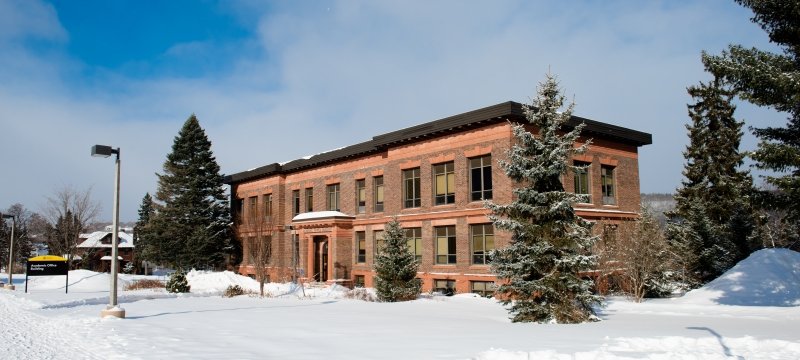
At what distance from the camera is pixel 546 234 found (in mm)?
17203

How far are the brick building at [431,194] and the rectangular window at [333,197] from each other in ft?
0.25

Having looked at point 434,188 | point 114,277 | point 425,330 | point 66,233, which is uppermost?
point 434,188

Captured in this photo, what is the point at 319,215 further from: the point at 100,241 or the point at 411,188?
the point at 100,241

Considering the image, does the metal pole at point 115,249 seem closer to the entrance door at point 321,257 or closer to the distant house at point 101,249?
the entrance door at point 321,257

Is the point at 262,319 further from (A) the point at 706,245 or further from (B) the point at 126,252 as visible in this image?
(B) the point at 126,252

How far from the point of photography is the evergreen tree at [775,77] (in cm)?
1502

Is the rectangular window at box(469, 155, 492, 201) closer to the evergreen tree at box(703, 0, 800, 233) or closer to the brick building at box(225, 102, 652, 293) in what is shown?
the brick building at box(225, 102, 652, 293)

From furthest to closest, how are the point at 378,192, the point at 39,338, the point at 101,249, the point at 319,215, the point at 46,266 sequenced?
the point at 101,249 < the point at 319,215 < the point at 378,192 < the point at 46,266 < the point at 39,338

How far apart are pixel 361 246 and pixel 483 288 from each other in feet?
37.3

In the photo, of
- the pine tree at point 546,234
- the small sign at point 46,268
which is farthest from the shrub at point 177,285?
the pine tree at point 546,234

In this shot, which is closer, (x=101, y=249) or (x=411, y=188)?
(x=411, y=188)

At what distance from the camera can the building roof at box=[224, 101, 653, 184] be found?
27297 millimetres

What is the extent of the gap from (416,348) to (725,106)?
38877 millimetres

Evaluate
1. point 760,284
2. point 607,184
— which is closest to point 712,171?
point 607,184
